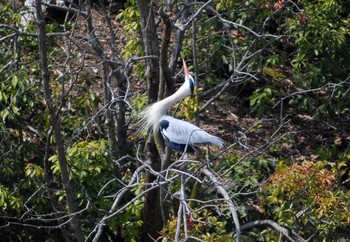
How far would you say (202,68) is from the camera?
402 inches

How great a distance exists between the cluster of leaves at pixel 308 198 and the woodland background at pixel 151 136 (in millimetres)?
13

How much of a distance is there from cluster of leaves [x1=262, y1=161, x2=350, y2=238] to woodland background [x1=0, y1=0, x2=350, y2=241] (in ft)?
0.04

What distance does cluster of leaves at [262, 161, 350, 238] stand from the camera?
766 centimetres

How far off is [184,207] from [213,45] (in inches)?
148

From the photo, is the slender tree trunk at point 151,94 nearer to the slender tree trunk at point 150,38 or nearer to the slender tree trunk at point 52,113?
the slender tree trunk at point 150,38

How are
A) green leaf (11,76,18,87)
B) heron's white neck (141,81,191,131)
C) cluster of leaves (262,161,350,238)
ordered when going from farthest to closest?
green leaf (11,76,18,87)
cluster of leaves (262,161,350,238)
heron's white neck (141,81,191,131)

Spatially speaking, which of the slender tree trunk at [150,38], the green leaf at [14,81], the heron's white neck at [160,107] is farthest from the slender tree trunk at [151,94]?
the green leaf at [14,81]

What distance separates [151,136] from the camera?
316 inches

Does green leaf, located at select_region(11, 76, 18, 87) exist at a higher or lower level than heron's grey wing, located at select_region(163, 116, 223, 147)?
higher

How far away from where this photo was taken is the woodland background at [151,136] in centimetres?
767

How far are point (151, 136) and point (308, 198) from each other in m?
1.50

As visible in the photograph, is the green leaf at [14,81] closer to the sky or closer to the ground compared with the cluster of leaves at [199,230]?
closer to the sky

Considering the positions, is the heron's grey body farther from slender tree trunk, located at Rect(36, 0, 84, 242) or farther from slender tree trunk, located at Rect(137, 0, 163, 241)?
slender tree trunk, located at Rect(36, 0, 84, 242)

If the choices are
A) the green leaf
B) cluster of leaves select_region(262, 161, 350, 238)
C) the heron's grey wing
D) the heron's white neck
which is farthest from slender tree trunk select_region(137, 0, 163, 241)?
the green leaf
